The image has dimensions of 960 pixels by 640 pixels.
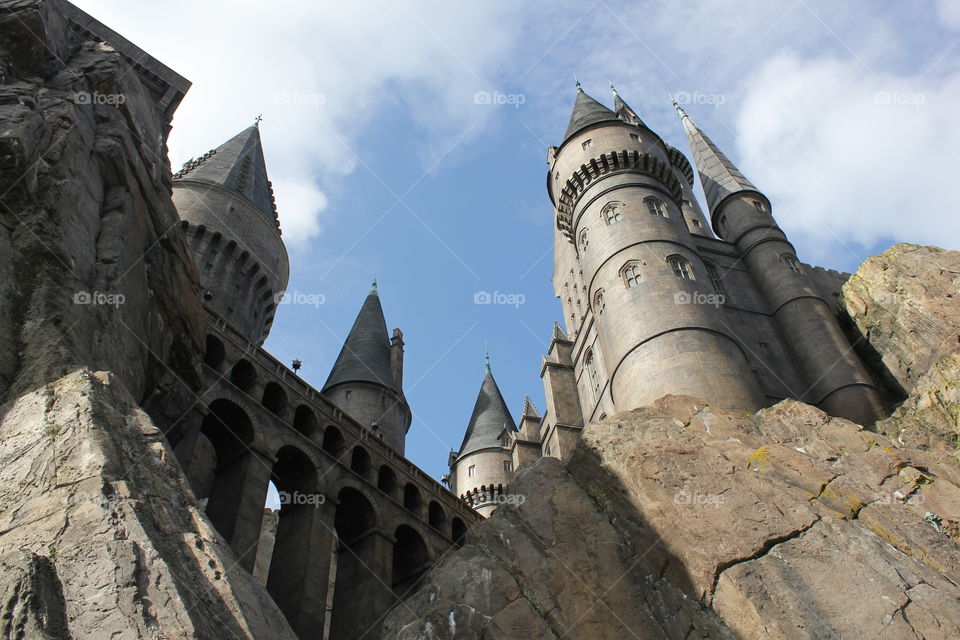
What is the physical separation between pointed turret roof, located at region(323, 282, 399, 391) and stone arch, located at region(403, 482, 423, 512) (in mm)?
11058

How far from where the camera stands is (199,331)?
1529cm

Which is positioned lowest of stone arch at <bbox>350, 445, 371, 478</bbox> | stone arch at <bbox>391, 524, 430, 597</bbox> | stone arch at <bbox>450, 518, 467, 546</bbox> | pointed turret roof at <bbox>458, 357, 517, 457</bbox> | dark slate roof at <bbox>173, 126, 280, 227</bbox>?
stone arch at <bbox>391, 524, 430, 597</bbox>

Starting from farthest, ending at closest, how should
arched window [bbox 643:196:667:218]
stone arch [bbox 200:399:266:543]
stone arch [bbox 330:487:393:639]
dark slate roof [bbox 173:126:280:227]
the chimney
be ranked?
1. the chimney
2. dark slate roof [bbox 173:126:280:227]
3. arched window [bbox 643:196:667:218]
4. stone arch [bbox 330:487:393:639]
5. stone arch [bbox 200:399:266:543]

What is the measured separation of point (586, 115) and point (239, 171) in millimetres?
20525

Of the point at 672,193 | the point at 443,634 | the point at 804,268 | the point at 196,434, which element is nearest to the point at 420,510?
the point at 196,434

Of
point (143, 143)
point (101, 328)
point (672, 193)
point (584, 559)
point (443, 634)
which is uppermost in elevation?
point (672, 193)

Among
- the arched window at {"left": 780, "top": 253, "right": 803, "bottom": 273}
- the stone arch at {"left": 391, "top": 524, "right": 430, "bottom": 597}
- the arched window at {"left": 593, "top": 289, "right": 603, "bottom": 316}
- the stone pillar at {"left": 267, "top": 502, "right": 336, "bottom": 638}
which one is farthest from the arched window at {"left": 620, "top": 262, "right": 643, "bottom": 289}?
the stone pillar at {"left": 267, "top": 502, "right": 336, "bottom": 638}

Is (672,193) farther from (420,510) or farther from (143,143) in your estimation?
(143,143)

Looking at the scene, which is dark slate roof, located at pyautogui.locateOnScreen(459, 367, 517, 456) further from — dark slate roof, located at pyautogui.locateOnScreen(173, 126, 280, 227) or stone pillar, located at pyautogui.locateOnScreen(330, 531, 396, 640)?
stone pillar, located at pyautogui.locateOnScreen(330, 531, 396, 640)

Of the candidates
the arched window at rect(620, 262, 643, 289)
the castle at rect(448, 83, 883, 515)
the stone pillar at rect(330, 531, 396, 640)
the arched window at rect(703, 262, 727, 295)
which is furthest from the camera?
the arched window at rect(703, 262, 727, 295)

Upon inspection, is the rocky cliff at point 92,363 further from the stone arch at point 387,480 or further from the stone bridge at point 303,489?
the stone arch at point 387,480

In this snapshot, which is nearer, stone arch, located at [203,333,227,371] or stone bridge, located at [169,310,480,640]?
stone bridge, located at [169,310,480,640]

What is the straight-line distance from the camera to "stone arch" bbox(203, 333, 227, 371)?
2038cm

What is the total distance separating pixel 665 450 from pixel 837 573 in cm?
431
